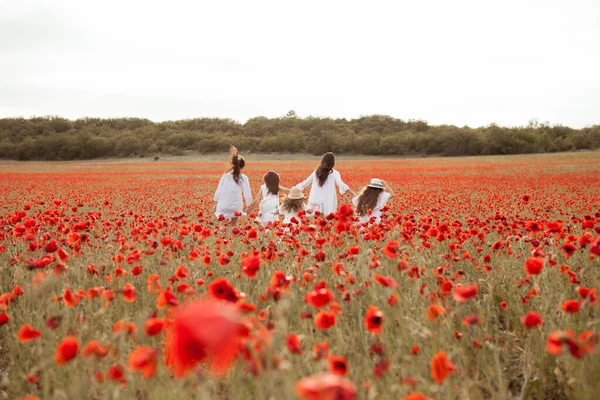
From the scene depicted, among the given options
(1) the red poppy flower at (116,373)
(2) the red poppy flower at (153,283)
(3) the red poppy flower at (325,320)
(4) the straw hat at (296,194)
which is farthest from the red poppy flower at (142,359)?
(4) the straw hat at (296,194)

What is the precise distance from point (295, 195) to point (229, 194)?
5.21 feet

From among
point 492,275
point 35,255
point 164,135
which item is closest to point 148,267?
point 35,255

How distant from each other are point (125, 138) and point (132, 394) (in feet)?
256

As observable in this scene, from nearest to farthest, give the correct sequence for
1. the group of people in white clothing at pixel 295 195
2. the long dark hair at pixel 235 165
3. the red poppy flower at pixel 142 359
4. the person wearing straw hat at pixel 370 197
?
the red poppy flower at pixel 142 359 < the person wearing straw hat at pixel 370 197 < the group of people in white clothing at pixel 295 195 < the long dark hair at pixel 235 165

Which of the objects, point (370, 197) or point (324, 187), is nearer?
point (370, 197)

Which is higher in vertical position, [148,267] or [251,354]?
[251,354]

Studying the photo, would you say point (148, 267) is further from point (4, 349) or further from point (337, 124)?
point (337, 124)

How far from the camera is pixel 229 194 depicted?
8.38 meters

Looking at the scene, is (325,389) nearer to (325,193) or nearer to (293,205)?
(293,205)

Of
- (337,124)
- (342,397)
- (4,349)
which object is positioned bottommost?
(4,349)

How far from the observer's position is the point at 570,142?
228 ft

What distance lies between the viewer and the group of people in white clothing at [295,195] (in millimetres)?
7297

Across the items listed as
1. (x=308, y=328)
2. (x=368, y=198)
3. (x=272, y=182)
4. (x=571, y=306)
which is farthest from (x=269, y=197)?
(x=571, y=306)

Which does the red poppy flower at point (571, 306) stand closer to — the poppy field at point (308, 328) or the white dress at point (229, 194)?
the poppy field at point (308, 328)
